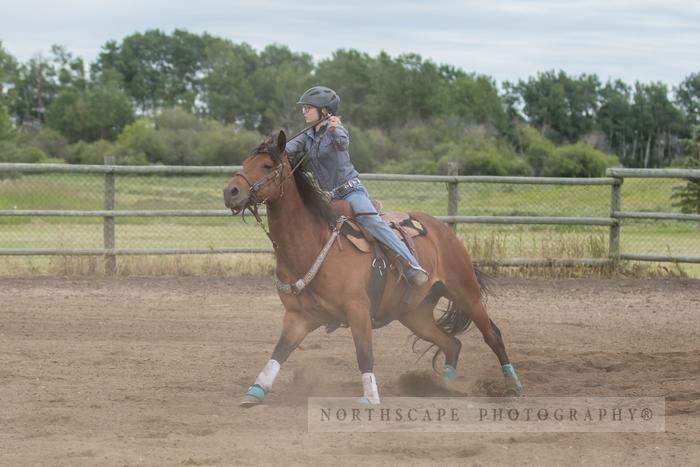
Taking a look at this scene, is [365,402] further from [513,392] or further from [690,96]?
[690,96]

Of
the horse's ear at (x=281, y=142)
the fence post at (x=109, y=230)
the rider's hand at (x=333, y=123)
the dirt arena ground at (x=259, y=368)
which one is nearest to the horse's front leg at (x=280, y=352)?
the dirt arena ground at (x=259, y=368)

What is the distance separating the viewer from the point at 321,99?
7520 millimetres

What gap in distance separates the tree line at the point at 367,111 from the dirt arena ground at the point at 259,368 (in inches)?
1197

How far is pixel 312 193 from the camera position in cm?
763

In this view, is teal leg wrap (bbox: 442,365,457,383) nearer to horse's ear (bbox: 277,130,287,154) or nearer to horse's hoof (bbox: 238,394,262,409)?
horse's hoof (bbox: 238,394,262,409)

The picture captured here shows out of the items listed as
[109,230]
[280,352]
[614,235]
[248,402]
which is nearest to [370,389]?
[280,352]

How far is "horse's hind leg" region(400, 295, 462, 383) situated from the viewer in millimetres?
8547

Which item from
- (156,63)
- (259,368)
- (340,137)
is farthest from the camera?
(156,63)

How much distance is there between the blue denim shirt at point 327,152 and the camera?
24.5ft

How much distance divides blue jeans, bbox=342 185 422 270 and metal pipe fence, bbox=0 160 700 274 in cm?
670

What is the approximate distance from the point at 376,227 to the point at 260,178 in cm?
108

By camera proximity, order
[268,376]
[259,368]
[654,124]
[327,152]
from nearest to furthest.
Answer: [268,376]
[327,152]
[259,368]
[654,124]

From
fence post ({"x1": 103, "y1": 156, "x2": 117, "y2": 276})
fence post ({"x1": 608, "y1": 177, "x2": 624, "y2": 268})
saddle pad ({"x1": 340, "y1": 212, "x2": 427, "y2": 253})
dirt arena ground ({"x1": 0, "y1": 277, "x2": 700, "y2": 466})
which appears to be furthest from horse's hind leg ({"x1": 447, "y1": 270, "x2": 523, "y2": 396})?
fence post ({"x1": 103, "y1": 156, "x2": 117, "y2": 276})

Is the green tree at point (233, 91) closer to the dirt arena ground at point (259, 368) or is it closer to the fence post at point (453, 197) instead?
the fence post at point (453, 197)
